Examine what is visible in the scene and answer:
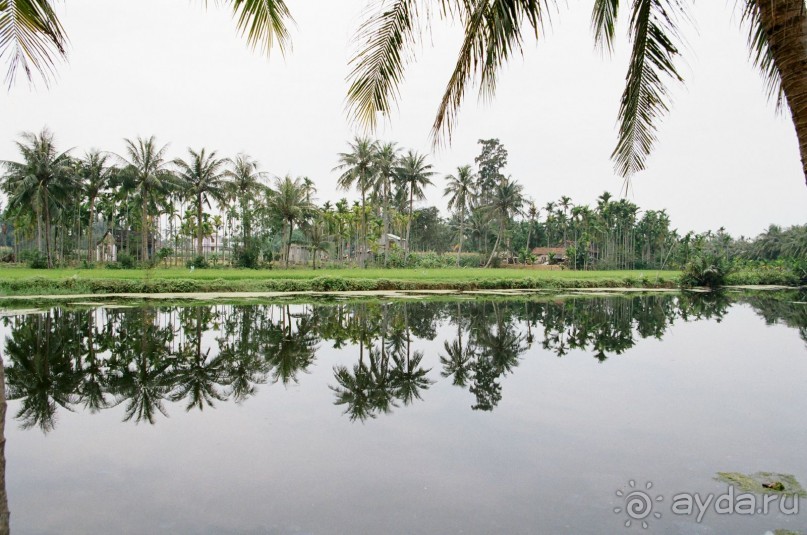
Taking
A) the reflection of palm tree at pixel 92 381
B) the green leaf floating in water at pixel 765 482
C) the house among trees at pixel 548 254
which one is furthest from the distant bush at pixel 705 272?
the reflection of palm tree at pixel 92 381

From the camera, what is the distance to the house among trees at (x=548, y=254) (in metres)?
67.2

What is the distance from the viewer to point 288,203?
46.2 meters

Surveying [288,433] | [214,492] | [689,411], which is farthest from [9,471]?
[689,411]

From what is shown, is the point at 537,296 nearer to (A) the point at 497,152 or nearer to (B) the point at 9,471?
(B) the point at 9,471

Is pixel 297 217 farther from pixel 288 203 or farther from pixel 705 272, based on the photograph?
pixel 705 272

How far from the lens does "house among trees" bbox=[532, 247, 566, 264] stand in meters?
67.2

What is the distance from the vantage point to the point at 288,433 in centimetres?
668

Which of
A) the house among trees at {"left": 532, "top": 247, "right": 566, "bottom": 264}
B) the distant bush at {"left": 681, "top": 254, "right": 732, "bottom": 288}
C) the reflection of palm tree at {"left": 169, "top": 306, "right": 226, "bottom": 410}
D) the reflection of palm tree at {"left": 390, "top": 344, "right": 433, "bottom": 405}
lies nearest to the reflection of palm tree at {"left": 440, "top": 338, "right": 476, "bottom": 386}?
the reflection of palm tree at {"left": 390, "top": 344, "right": 433, "bottom": 405}

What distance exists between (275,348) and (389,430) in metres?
5.73

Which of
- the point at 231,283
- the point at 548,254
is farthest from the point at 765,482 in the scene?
the point at 548,254

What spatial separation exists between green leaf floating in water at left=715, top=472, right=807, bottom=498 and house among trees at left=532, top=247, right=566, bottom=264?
6176 centimetres

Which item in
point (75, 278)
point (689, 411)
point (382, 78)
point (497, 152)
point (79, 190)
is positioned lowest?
point (689, 411)

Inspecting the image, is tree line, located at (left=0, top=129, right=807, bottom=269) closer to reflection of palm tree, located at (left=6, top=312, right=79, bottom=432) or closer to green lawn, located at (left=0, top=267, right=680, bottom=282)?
green lawn, located at (left=0, top=267, right=680, bottom=282)

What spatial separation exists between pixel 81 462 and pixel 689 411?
25.3 feet
